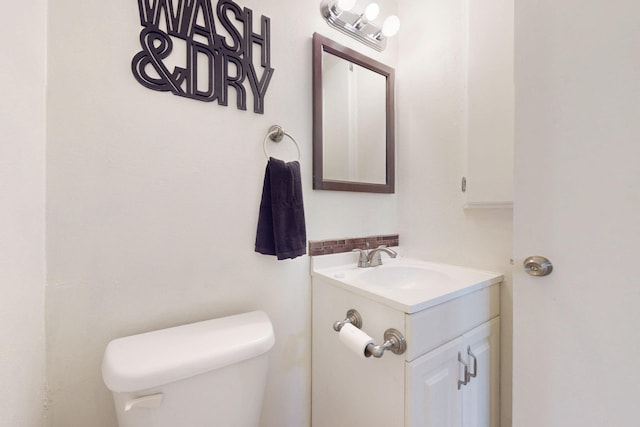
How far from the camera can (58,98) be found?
0.68 m

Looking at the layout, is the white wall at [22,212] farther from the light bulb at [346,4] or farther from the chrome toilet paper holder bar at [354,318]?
the light bulb at [346,4]

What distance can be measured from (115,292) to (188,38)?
2.74 feet

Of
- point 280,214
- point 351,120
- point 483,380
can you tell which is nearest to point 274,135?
point 280,214

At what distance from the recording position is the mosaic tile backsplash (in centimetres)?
114

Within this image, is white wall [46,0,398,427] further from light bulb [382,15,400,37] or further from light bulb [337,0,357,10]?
light bulb [382,15,400,37]

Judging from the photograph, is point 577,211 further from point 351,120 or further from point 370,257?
point 351,120

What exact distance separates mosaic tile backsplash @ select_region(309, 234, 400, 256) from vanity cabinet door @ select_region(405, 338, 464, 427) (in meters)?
0.56

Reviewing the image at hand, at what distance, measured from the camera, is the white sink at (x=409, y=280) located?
0.79m

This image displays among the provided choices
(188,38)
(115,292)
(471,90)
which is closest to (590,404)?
(471,90)

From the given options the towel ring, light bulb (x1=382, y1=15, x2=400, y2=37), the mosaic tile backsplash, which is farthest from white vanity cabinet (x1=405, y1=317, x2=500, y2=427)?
light bulb (x1=382, y1=15, x2=400, y2=37)

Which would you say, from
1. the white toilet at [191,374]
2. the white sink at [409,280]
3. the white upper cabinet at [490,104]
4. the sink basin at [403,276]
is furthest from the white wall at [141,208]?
the white upper cabinet at [490,104]

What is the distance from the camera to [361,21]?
1.24 metres

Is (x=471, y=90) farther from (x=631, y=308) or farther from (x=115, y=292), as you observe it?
(x=115, y=292)

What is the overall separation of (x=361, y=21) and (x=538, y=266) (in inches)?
50.0
